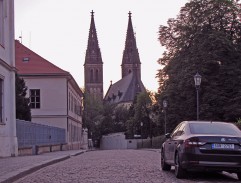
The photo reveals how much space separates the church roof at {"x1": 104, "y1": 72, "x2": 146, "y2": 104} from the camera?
14475cm

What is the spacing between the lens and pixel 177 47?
173 feet

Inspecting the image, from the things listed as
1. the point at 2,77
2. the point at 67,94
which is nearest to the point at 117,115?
the point at 67,94

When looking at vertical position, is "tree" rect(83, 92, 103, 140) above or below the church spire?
below

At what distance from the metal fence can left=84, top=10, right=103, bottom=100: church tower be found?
4063 inches

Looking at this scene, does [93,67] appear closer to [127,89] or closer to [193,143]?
[127,89]

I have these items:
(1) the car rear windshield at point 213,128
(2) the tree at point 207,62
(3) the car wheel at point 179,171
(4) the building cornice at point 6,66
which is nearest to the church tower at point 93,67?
(2) the tree at point 207,62

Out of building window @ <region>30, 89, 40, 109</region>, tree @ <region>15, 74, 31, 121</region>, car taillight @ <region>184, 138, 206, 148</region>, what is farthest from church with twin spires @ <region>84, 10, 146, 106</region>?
car taillight @ <region>184, 138, 206, 148</region>

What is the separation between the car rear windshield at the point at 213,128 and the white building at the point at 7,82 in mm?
13528

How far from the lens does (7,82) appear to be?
2709cm

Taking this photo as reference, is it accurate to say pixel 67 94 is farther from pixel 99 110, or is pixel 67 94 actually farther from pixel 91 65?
pixel 91 65

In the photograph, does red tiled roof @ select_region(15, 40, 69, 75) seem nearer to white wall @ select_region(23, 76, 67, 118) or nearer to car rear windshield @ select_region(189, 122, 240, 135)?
white wall @ select_region(23, 76, 67, 118)

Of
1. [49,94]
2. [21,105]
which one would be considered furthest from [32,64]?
[21,105]

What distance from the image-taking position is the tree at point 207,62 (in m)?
48.1

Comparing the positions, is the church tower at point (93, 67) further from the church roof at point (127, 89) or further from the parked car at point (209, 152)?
the parked car at point (209, 152)
